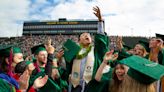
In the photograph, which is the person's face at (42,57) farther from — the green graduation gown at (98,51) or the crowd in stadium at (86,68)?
the green graduation gown at (98,51)

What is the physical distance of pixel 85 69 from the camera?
5.68 m

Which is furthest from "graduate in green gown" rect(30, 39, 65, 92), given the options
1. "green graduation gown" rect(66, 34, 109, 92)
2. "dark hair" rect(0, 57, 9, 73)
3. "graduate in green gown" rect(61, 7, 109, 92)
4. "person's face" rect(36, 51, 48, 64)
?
"dark hair" rect(0, 57, 9, 73)

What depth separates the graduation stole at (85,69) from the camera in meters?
5.62

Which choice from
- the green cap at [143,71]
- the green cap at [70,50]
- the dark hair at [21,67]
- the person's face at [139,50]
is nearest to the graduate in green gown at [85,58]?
the green cap at [70,50]

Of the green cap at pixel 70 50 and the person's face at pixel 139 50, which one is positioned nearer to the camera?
the green cap at pixel 70 50

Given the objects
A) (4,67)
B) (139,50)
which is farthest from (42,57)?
(4,67)

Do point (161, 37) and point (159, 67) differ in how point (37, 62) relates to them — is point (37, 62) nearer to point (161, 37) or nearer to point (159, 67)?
point (161, 37)

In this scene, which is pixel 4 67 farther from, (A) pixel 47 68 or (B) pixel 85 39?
(B) pixel 85 39

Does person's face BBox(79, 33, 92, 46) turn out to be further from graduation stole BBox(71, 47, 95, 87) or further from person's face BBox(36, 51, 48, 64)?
person's face BBox(36, 51, 48, 64)

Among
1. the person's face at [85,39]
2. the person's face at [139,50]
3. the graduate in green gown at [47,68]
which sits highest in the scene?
the person's face at [85,39]

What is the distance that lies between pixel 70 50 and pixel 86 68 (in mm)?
Answer: 479

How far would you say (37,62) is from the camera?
6391 millimetres

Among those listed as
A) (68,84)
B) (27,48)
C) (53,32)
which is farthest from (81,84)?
(53,32)

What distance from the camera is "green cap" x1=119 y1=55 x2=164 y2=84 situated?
373 cm
